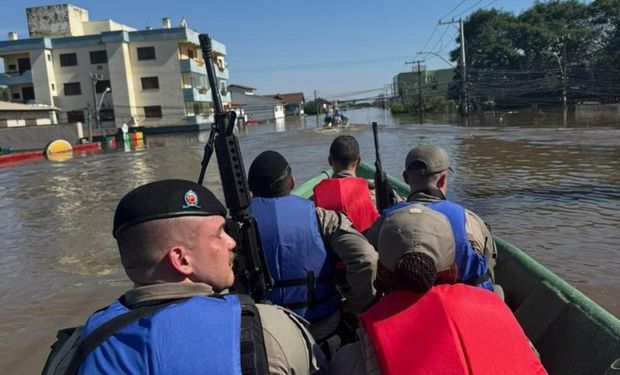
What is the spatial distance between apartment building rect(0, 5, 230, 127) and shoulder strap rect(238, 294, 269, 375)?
150 ft

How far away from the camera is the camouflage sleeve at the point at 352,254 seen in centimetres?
259

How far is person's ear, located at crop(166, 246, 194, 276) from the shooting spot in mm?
1391

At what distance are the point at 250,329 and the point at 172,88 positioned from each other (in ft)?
155

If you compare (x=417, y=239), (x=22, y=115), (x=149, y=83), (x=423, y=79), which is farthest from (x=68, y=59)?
(x=423, y=79)

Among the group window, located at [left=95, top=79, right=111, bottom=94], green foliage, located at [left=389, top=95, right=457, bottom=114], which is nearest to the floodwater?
window, located at [left=95, top=79, right=111, bottom=94]

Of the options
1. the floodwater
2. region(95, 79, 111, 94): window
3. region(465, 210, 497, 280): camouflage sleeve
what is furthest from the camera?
region(95, 79, 111, 94): window

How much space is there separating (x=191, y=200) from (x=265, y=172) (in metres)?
1.31

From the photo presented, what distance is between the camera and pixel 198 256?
144 cm

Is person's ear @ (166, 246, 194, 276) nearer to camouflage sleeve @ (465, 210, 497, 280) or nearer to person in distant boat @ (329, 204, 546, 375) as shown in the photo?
person in distant boat @ (329, 204, 546, 375)

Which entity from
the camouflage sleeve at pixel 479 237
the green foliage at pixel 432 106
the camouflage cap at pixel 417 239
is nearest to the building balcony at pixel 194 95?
the green foliage at pixel 432 106

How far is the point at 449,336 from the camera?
1429 mm

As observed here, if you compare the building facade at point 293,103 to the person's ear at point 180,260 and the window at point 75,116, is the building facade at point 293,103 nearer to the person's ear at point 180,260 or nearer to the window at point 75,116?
the window at point 75,116

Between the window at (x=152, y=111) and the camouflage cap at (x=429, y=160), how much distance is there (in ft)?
153

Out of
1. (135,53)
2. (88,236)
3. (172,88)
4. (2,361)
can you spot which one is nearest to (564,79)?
(172,88)
